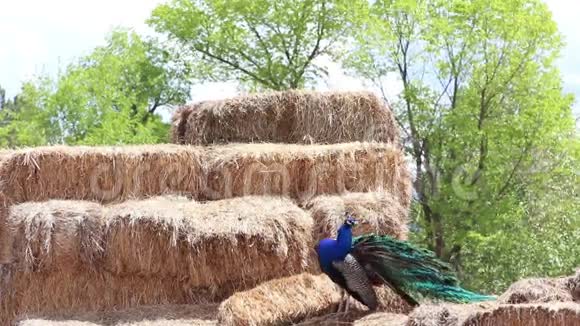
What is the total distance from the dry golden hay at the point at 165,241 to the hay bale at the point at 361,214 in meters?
0.24

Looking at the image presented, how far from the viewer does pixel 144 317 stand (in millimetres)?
9867

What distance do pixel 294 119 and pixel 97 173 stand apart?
2660mm

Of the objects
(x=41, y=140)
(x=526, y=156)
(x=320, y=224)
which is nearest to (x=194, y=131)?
(x=320, y=224)

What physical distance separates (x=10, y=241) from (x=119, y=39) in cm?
2538

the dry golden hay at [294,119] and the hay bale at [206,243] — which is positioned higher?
the dry golden hay at [294,119]

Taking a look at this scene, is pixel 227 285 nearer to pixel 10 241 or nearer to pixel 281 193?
pixel 281 193

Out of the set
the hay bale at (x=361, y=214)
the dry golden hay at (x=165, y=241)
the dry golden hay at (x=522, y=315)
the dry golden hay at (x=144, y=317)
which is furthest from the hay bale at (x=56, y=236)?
the dry golden hay at (x=522, y=315)

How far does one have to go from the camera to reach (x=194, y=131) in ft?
40.7

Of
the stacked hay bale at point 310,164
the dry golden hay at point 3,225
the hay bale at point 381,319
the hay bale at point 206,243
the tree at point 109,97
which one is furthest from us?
the tree at point 109,97

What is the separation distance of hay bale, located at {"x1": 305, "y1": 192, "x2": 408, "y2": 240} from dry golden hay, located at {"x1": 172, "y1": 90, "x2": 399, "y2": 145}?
5.45ft

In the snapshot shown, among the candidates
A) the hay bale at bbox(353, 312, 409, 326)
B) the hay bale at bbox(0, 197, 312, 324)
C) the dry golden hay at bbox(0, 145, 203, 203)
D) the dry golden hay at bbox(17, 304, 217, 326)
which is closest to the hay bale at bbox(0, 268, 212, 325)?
the hay bale at bbox(0, 197, 312, 324)

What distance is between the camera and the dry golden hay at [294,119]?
12.2 metres

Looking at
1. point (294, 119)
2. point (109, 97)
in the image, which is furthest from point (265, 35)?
point (294, 119)

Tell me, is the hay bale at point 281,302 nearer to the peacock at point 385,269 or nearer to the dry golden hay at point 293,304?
the dry golden hay at point 293,304
